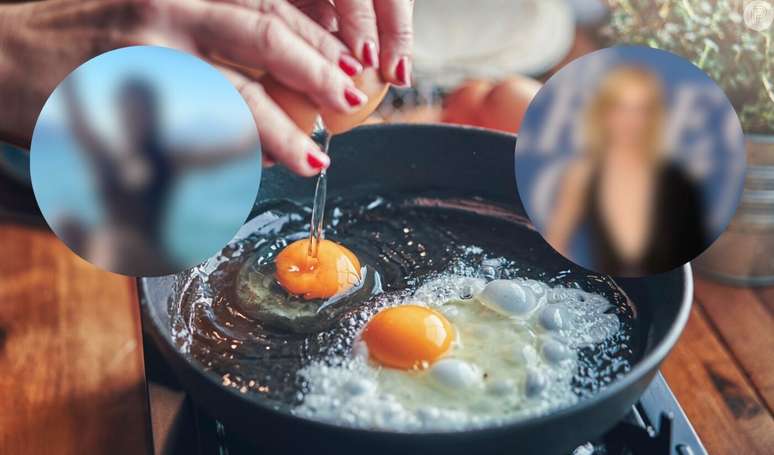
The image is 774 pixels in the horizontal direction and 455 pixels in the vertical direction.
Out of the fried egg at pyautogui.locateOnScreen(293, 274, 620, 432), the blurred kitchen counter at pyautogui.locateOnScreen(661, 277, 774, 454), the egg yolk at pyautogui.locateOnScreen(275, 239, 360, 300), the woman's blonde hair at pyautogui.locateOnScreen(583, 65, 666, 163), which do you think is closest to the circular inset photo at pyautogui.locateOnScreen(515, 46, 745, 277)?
the woman's blonde hair at pyautogui.locateOnScreen(583, 65, 666, 163)

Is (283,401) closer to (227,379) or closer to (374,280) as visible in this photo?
(227,379)

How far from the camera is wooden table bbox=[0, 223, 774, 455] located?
43.0 inches

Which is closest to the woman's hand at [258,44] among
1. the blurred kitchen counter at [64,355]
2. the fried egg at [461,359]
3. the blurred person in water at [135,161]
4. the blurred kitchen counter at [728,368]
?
the blurred person in water at [135,161]

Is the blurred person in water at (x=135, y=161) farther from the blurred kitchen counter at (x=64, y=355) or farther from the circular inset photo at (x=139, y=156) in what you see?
the blurred kitchen counter at (x=64, y=355)

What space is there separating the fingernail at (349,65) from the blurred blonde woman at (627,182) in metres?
0.26

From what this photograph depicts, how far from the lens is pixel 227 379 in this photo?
0.85 meters

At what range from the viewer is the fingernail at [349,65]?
89 centimetres

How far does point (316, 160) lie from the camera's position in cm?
87

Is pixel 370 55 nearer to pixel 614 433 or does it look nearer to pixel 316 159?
pixel 316 159

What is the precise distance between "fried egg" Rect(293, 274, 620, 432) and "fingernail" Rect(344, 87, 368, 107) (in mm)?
234

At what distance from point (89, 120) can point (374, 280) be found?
0.42m

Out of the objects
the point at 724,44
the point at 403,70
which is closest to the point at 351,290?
the point at 403,70

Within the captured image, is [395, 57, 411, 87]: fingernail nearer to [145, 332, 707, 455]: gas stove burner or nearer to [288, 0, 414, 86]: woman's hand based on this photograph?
[288, 0, 414, 86]: woman's hand

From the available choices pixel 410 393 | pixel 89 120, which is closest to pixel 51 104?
pixel 89 120
